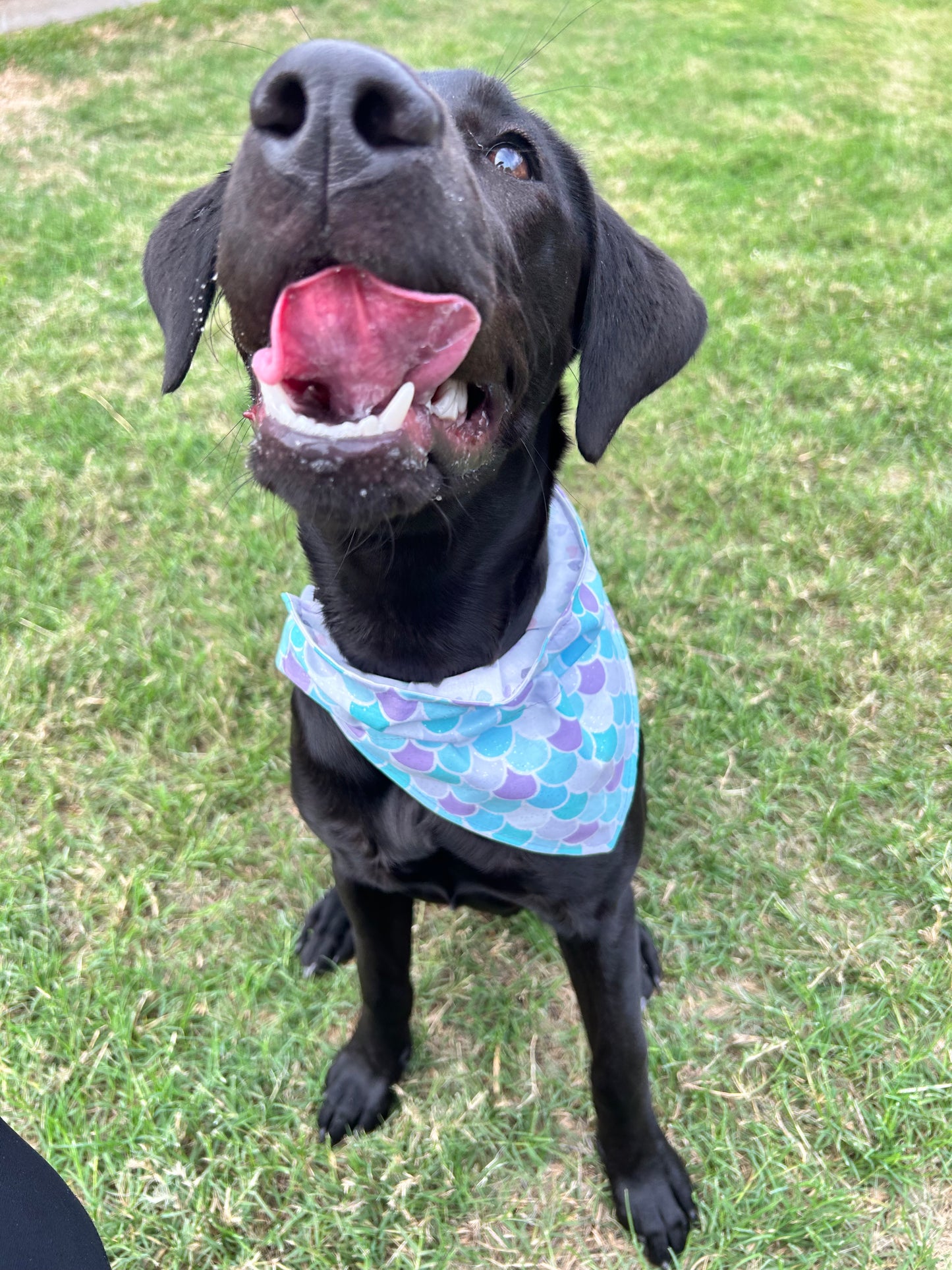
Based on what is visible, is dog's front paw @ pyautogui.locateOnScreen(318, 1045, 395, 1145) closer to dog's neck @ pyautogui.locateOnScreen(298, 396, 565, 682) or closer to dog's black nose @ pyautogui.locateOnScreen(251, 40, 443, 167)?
dog's neck @ pyautogui.locateOnScreen(298, 396, 565, 682)

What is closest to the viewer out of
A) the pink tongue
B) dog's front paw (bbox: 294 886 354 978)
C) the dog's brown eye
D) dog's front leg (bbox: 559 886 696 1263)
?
the pink tongue

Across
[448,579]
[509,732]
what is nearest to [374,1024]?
[509,732]

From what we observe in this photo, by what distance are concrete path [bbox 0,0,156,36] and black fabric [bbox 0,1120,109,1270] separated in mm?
9387

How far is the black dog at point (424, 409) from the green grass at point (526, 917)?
6.5 inches

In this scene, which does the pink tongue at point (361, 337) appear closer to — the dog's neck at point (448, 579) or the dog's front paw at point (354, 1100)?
the dog's neck at point (448, 579)

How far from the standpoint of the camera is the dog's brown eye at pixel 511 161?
1333 mm

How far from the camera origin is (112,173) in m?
5.53

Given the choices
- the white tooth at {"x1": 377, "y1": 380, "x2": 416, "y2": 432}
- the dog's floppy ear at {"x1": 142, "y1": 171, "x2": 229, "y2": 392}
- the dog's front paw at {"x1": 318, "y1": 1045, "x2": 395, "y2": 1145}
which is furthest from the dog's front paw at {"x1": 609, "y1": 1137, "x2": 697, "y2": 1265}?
the dog's floppy ear at {"x1": 142, "y1": 171, "x2": 229, "y2": 392}

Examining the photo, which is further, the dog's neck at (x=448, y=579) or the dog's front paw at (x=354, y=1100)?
the dog's front paw at (x=354, y=1100)

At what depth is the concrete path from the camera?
775cm

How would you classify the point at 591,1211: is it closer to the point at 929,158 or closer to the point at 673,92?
the point at 929,158

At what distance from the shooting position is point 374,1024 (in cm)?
178

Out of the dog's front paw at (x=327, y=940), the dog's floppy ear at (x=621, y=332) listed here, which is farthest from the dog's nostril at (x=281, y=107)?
the dog's front paw at (x=327, y=940)

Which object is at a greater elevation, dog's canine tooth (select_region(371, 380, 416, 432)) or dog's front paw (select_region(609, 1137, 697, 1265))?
dog's canine tooth (select_region(371, 380, 416, 432))
